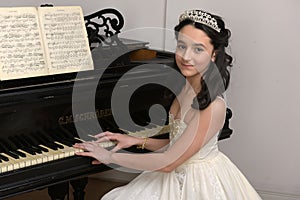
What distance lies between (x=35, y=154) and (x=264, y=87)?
155cm

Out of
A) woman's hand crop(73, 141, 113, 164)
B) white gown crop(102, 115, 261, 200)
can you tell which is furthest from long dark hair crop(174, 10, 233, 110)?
woman's hand crop(73, 141, 113, 164)

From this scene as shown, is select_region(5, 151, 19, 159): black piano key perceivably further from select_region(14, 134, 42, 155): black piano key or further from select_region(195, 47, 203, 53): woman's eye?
select_region(195, 47, 203, 53): woman's eye

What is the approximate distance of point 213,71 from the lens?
5.85ft

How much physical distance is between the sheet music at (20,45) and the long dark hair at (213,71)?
56 centimetres

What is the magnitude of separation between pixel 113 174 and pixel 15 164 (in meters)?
1.69

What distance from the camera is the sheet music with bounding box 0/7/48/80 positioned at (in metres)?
1.72

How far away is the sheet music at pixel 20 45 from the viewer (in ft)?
5.64

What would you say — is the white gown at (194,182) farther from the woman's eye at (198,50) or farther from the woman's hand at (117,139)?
the woman's eye at (198,50)

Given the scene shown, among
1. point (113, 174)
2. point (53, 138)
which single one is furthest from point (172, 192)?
point (113, 174)

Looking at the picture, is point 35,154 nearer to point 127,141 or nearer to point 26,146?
point 26,146

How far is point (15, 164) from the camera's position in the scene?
5.17ft

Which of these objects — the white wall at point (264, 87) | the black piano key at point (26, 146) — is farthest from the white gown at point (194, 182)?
the white wall at point (264, 87)

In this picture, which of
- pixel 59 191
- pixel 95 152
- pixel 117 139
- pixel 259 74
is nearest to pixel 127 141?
pixel 117 139

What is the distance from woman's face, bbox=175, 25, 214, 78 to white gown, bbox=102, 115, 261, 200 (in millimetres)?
227
